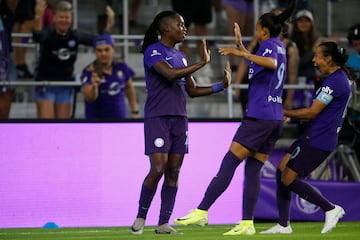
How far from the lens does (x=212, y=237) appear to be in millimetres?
10750

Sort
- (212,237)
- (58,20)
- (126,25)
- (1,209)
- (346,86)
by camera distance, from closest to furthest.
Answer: (212,237)
(346,86)
(1,209)
(58,20)
(126,25)

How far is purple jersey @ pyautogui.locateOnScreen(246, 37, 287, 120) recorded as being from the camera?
11078mm

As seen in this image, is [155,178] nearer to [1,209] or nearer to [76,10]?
[1,209]

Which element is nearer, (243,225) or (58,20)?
(243,225)

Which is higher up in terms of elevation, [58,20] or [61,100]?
[58,20]

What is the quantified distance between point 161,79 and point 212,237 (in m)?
1.60

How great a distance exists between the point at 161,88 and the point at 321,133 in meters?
1.66

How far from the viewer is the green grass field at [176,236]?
1085cm

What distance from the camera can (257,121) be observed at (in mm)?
11164

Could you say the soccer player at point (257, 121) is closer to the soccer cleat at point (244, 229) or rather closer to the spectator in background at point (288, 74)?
the soccer cleat at point (244, 229)

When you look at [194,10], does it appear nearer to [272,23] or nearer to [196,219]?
[272,23]

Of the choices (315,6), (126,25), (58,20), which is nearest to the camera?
(58,20)

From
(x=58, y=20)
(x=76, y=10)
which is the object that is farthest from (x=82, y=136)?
(x=76, y=10)

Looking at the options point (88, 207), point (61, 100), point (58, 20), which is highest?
point (58, 20)
